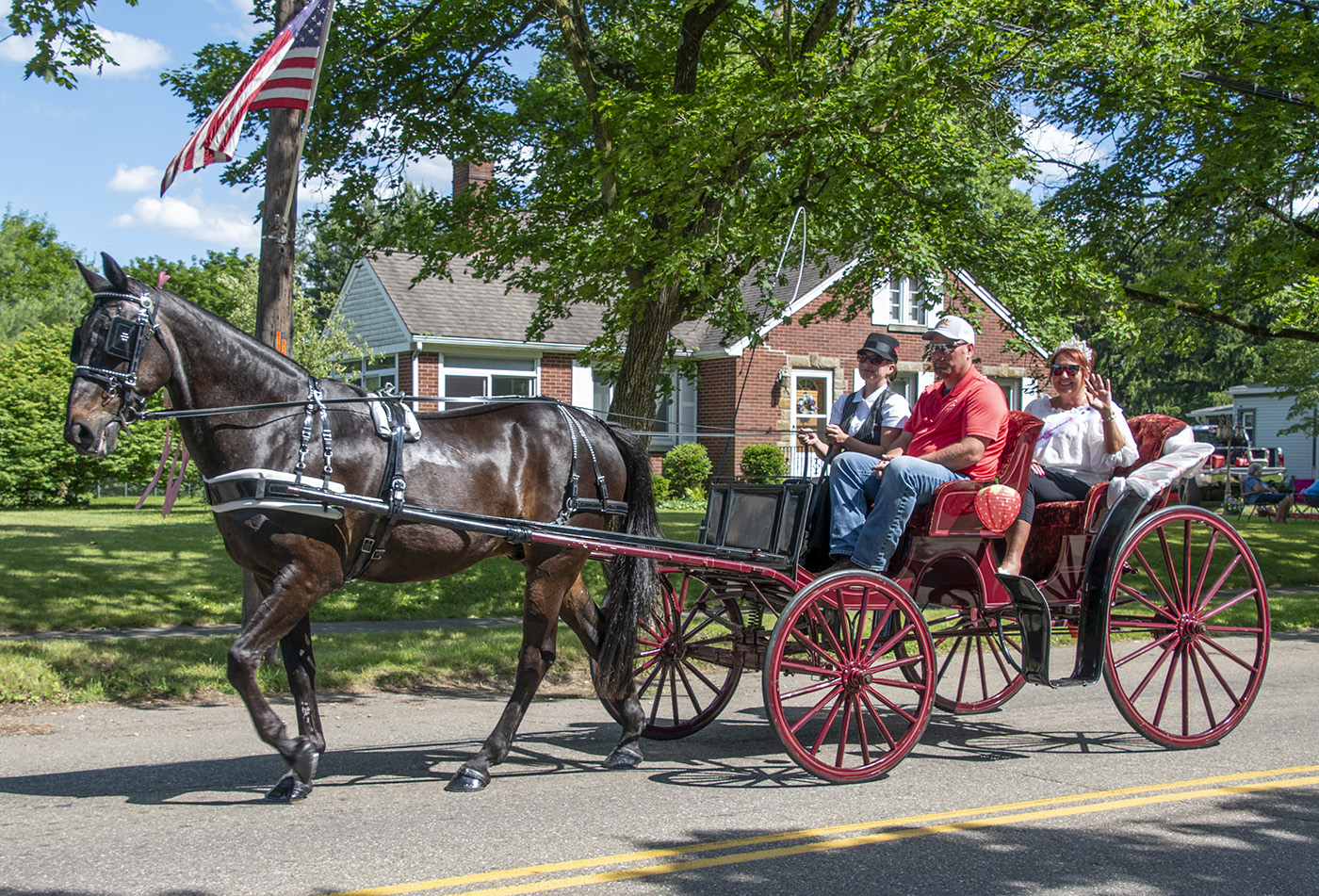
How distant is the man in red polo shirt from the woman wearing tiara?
522mm

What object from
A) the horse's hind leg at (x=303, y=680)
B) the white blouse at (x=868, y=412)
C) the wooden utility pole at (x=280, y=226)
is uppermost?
the wooden utility pole at (x=280, y=226)

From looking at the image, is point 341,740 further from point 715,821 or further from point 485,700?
point 715,821

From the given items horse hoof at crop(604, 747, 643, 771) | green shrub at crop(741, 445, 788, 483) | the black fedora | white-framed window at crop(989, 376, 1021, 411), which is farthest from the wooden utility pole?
white-framed window at crop(989, 376, 1021, 411)

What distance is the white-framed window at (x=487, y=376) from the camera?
83.7 ft

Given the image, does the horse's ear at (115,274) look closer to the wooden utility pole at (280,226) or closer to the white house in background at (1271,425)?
the wooden utility pole at (280,226)

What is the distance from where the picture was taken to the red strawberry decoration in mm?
6383

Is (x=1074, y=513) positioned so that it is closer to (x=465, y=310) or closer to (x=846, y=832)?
(x=846, y=832)

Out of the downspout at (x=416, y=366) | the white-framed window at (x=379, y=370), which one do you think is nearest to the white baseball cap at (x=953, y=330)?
the downspout at (x=416, y=366)

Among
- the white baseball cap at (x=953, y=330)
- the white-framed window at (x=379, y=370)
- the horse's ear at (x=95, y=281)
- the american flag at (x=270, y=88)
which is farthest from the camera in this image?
the white-framed window at (x=379, y=370)

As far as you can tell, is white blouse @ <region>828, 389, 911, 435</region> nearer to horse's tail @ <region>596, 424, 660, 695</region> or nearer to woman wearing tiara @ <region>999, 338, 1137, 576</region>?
woman wearing tiara @ <region>999, 338, 1137, 576</region>

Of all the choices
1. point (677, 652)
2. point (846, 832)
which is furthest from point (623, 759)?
point (846, 832)

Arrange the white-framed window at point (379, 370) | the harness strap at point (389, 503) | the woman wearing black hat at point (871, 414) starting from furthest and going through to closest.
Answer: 1. the white-framed window at point (379, 370)
2. the woman wearing black hat at point (871, 414)
3. the harness strap at point (389, 503)

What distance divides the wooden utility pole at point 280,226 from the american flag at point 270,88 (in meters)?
0.80

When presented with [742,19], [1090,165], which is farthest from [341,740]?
[1090,165]
